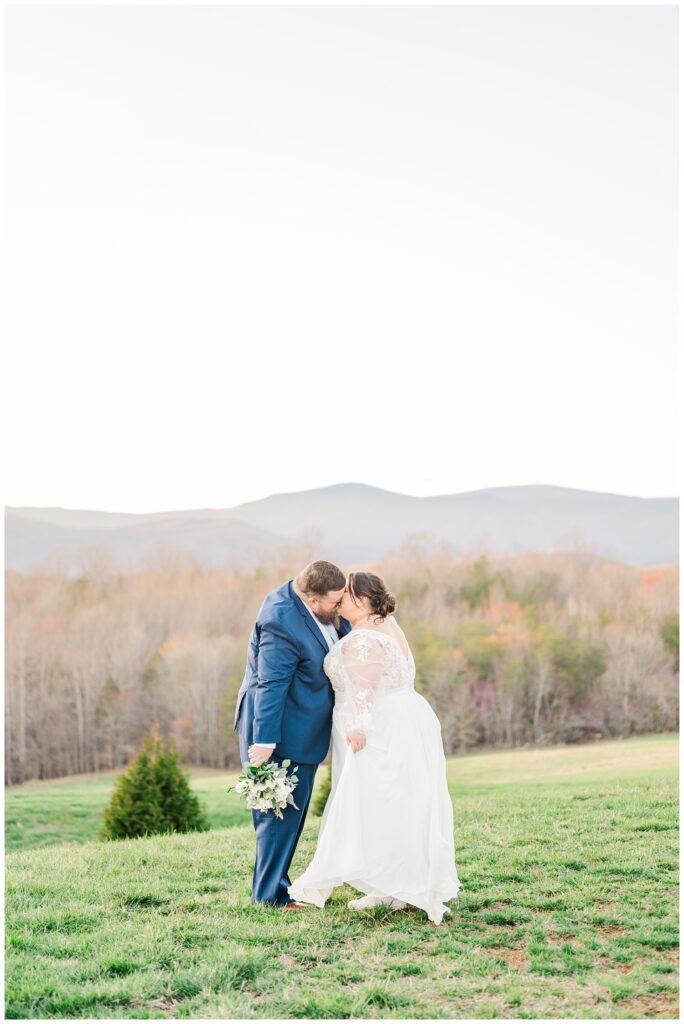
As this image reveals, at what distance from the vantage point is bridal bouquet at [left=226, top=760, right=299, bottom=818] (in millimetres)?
6766

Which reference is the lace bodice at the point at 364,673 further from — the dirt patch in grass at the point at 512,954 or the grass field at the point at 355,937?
the dirt patch in grass at the point at 512,954

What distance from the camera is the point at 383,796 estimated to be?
22.2 ft

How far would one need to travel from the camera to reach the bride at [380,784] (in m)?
6.68

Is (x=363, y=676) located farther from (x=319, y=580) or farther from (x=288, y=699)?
(x=319, y=580)

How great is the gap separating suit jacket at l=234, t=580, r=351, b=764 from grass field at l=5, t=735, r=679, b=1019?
118cm

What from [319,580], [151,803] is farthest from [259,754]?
[151,803]

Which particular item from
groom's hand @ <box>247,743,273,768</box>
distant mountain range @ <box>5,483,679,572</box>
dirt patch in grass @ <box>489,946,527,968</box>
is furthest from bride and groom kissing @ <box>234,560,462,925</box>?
distant mountain range @ <box>5,483,679,572</box>

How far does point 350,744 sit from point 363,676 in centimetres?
48

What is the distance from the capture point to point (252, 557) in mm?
72125

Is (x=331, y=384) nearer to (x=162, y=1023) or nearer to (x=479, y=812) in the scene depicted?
(x=479, y=812)

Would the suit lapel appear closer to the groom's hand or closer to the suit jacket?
the suit jacket

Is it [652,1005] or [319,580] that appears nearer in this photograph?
[652,1005]

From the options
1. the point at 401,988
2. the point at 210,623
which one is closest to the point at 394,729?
the point at 401,988

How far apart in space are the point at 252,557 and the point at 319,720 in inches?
2573
